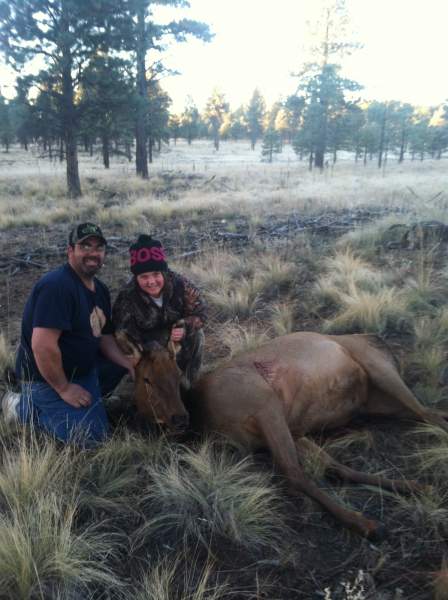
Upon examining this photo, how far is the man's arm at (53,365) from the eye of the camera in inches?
144

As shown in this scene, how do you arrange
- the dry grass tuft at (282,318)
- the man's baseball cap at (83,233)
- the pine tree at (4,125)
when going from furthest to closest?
the pine tree at (4,125), the dry grass tuft at (282,318), the man's baseball cap at (83,233)

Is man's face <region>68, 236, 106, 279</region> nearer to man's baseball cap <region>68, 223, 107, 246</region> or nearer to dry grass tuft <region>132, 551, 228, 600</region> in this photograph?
man's baseball cap <region>68, 223, 107, 246</region>

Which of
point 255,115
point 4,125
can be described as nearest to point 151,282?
point 4,125

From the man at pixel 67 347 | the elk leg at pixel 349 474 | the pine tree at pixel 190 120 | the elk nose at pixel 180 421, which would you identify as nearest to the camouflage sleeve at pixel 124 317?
the man at pixel 67 347

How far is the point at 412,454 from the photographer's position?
343 cm

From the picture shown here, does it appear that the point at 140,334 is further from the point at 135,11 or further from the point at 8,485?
the point at 135,11

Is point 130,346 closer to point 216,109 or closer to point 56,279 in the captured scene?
point 56,279

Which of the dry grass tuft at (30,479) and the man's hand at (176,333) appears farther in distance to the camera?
the man's hand at (176,333)

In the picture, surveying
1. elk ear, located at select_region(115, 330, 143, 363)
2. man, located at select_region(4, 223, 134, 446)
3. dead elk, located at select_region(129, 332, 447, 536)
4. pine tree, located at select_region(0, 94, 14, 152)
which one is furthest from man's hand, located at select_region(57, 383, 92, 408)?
pine tree, located at select_region(0, 94, 14, 152)

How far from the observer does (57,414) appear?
153 inches

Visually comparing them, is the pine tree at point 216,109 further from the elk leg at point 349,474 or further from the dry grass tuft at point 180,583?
the dry grass tuft at point 180,583

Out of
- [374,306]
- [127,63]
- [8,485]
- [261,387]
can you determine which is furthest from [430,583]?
[127,63]

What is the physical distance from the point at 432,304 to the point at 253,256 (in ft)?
12.3

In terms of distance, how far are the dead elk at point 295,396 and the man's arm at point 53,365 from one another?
52 centimetres
